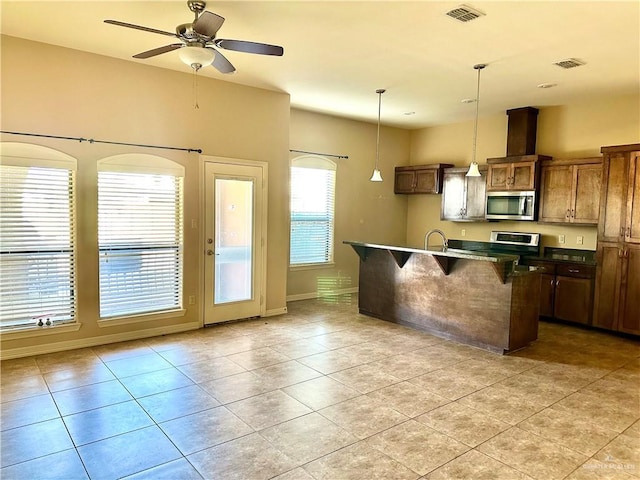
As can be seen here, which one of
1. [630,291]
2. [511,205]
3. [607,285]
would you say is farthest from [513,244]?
[630,291]

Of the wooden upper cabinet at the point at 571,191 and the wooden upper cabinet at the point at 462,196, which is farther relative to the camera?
the wooden upper cabinet at the point at 462,196

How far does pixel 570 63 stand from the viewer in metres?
4.38

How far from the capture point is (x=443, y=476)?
2434 mm

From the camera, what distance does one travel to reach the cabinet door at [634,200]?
500 cm

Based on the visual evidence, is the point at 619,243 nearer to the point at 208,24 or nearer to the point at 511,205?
the point at 511,205

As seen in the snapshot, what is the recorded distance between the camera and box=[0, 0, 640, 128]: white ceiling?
130 inches

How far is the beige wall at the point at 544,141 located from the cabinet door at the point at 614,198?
24.1 inches

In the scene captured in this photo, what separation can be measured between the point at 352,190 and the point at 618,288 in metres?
4.13

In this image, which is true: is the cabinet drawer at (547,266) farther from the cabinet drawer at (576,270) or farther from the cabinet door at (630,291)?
the cabinet door at (630,291)

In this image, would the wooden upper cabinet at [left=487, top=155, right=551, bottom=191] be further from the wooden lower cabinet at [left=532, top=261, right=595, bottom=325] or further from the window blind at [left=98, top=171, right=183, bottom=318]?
the window blind at [left=98, top=171, right=183, bottom=318]

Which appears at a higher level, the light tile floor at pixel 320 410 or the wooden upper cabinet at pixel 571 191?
the wooden upper cabinet at pixel 571 191

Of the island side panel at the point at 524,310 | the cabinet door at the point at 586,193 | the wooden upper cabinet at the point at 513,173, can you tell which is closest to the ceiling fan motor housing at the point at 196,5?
the island side panel at the point at 524,310

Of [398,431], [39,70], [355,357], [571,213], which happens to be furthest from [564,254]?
[39,70]

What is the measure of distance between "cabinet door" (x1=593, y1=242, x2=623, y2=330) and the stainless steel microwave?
105 centimetres
